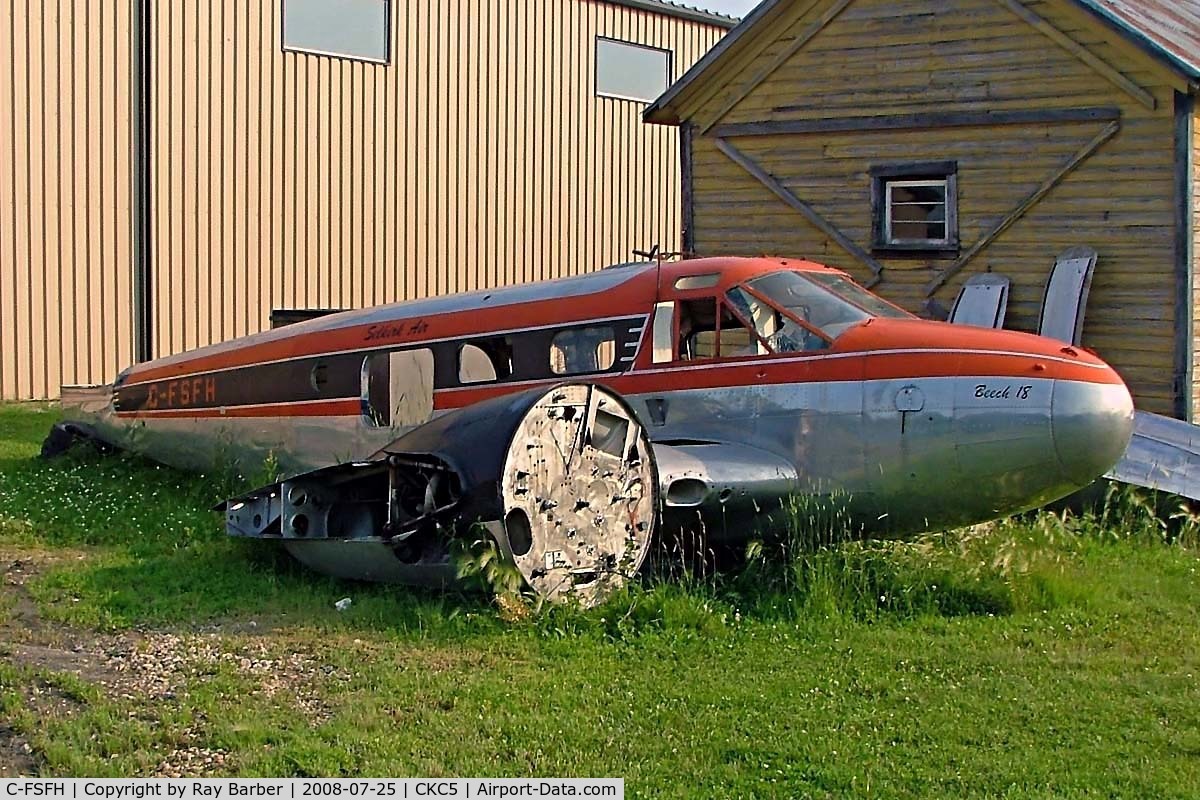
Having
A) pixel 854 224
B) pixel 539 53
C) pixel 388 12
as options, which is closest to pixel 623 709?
pixel 854 224

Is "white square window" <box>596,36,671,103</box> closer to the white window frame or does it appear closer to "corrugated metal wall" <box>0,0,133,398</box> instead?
the white window frame

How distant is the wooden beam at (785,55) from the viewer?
16.7 metres

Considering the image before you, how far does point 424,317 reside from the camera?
1131 centimetres

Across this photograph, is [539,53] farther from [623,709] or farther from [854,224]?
[623,709]

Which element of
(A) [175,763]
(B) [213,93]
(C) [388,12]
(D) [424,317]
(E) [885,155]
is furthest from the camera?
(C) [388,12]

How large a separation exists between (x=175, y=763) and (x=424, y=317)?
592cm

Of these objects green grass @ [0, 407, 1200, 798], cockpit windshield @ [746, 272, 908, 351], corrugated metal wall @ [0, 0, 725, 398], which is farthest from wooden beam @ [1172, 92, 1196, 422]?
corrugated metal wall @ [0, 0, 725, 398]

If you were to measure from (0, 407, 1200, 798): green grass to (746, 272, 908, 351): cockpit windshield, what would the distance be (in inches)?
51.9

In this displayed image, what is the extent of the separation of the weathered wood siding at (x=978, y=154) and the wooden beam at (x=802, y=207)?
0.09 m

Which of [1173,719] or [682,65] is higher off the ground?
[682,65]

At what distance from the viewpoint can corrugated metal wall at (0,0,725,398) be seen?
19281 mm

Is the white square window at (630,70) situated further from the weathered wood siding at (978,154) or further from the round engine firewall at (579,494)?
the round engine firewall at (579,494)

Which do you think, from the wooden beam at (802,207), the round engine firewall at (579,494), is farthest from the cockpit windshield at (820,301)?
the wooden beam at (802,207)

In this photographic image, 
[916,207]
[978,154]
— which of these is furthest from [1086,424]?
[916,207]
